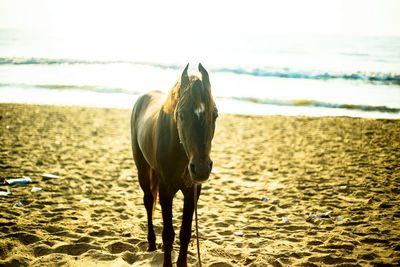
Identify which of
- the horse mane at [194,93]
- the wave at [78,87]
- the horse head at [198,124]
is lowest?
the wave at [78,87]

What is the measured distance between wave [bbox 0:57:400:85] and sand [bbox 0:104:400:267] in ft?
47.9

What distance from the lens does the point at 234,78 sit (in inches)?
961

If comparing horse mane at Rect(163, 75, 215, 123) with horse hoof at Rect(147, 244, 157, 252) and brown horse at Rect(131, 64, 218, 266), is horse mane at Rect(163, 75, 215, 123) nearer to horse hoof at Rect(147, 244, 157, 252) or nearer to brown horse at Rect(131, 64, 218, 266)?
brown horse at Rect(131, 64, 218, 266)

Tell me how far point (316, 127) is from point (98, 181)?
7223mm

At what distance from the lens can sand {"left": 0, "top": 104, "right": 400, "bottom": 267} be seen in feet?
12.1

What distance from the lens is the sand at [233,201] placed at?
12.1 feet

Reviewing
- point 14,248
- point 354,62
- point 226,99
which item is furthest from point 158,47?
point 14,248

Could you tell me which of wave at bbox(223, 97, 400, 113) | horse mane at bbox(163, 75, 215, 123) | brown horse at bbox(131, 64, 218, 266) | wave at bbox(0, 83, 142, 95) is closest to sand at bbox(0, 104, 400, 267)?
brown horse at bbox(131, 64, 218, 266)

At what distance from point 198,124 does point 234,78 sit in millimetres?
22620

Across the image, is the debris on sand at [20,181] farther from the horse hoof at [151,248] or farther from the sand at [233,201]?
the horse hoof at [151,248]

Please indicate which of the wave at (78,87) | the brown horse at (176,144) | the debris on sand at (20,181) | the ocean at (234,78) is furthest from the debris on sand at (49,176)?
the wave at (78,87)

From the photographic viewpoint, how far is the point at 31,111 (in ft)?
42.0

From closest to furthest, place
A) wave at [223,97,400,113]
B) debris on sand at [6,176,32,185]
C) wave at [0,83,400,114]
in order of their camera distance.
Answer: debris on sand at [6,176,32,185]
wave at [223,97,400,113]
wave at [0,83,400,114]

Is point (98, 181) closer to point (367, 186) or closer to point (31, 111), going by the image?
point (367, 186)
